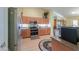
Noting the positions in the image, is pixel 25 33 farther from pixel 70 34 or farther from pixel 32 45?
pixel 70 34

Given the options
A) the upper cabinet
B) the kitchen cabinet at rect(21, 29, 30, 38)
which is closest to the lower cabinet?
the kitchen cabinet at rect(21, 29, 30, 38)

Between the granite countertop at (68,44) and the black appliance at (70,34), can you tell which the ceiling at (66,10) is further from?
the granite countertop at (68,44)

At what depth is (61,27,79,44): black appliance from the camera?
163 cm

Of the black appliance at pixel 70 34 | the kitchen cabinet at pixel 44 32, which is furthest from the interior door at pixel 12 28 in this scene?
the black appliance at pixel 70 34

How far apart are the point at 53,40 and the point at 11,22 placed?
25.5 inches

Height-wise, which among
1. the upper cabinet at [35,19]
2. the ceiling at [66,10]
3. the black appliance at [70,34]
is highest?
the ceiling at [66,10]

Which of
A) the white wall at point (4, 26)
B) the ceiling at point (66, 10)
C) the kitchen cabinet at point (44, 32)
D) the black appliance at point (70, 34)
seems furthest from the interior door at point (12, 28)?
the black appliance at point (70, 34)

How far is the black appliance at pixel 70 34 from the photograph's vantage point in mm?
1632

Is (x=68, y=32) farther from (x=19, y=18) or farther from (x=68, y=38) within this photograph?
(x=19, y=18)

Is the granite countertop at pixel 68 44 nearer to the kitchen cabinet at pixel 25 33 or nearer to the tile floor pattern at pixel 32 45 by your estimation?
the tile floor pattern at pixel 32 45

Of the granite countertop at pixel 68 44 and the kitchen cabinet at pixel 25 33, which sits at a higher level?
the kitchen cabinet at pixel 25 33

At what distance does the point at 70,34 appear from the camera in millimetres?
1682

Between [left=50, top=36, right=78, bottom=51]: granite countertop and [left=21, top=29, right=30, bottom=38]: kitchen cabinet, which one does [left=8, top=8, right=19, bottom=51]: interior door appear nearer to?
[left=21, top=29, right=30, bottom=38]: kitchen cabinet

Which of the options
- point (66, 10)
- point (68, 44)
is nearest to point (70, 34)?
point (68, 44)
